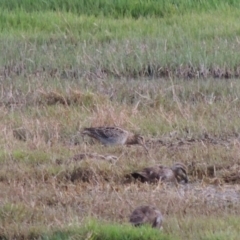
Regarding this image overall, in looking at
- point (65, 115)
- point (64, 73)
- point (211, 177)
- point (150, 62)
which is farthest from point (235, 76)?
point (211, 177)

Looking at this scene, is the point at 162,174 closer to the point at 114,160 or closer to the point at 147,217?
the point at 114,160

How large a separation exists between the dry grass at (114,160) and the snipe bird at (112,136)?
100mm

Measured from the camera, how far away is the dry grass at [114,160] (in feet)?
20.1

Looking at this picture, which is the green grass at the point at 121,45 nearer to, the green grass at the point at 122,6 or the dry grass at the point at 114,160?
the green grass at the point at 122,6

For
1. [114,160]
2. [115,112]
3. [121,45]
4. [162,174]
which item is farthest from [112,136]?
[121,45]

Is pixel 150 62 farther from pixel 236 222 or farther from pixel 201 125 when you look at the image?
pixel 236 222

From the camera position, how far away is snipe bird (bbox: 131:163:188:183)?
702 cm

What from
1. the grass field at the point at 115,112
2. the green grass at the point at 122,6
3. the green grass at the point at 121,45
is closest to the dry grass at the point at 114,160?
the grass field at the point at 115,112

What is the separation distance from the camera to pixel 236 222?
5898 mm

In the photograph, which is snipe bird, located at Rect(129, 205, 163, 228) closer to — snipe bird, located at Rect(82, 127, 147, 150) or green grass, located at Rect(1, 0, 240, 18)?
snipe bird, located at Rect(82, 127, 147, 150)

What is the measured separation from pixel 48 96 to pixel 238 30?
3.83 m

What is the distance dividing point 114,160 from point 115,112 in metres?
1.45

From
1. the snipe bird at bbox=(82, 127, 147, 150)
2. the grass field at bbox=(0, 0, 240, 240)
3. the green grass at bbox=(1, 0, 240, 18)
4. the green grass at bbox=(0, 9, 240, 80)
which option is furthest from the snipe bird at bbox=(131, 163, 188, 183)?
the green grass at bbox=(1, 0, 240, 18)

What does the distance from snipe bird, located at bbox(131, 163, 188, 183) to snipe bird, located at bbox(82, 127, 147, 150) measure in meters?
0.85
